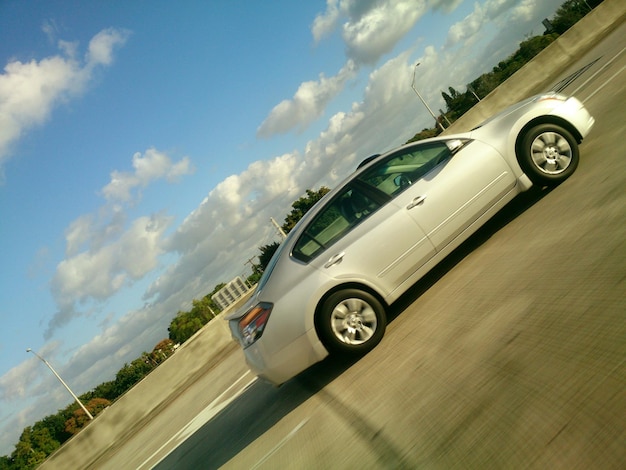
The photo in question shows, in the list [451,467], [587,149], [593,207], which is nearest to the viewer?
[451,467]

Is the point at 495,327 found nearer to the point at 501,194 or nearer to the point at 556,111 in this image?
the point at 501,194

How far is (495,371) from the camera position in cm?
297

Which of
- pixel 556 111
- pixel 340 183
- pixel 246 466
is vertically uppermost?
pixel 340 183

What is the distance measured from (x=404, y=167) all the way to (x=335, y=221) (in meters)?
1.15

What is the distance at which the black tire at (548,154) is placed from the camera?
5496 mm

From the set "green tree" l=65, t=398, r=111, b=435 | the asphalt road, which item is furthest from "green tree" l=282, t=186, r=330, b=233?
the asphalt road

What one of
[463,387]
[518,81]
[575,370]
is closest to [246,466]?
[463,387]

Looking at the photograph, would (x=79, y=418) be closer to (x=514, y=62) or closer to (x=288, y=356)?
(x=288, y=356)

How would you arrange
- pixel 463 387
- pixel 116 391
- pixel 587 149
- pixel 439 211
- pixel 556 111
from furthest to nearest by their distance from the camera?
pixel 116 391, pixel 587 149, pixel 556 111, pixel 439 211, pixel 463 387

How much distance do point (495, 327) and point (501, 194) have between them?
2.40m

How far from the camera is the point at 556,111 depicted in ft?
18.6

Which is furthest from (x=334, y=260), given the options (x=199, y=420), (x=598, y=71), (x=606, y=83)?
(x=598, y=71)

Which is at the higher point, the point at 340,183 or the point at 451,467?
the point at 340,183

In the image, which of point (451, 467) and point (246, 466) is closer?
point (451, 467)
